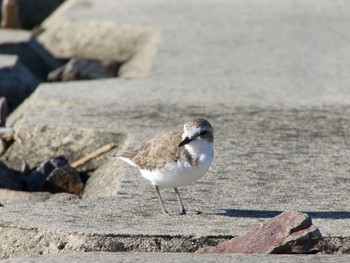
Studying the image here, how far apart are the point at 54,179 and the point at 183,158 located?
5.64 ft

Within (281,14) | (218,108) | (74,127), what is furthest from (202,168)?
(281,14)

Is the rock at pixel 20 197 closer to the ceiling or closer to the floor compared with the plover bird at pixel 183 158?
closer to the floor

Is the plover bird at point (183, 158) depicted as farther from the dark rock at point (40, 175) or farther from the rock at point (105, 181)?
the dark rock at point (40, 175)

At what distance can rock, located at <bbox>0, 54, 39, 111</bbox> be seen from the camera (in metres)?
10.0

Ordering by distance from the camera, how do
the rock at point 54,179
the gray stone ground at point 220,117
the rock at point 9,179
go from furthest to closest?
the rock at point 54,179 → the rock at point 9,179 → the gray stone ground at point 220,117

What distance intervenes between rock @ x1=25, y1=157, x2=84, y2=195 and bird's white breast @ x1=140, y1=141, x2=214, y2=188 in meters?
1.52

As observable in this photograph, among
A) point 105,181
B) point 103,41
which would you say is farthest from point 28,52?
point 105,181

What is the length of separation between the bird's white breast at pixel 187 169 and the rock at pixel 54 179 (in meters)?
1.52

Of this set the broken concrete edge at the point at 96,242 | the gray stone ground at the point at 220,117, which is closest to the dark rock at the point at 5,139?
the gray stone ground at the point at 220,117

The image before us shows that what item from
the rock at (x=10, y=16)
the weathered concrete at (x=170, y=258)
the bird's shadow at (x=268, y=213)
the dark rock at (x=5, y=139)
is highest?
the weathered concrete at (x=170, y=258)

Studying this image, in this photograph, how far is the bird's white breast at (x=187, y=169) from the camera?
18.7 feet

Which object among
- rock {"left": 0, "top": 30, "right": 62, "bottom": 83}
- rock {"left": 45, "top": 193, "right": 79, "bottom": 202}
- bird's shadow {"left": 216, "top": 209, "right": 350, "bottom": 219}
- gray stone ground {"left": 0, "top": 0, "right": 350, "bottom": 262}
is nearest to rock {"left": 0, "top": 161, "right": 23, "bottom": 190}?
rock {"left": 45, "top": 193, "right": 79, "bottom": 202}

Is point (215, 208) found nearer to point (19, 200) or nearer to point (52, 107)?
point (19, 200)

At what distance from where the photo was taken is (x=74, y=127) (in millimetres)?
8023
